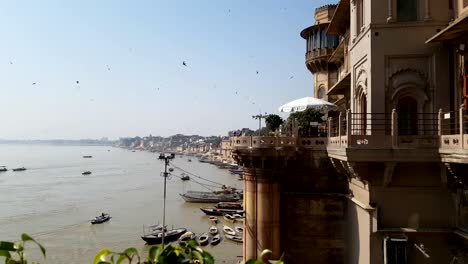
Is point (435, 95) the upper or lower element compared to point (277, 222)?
upper

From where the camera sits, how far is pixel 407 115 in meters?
12.8

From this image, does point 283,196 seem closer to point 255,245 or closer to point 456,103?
point 255,245

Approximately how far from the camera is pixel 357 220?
47.0 ft

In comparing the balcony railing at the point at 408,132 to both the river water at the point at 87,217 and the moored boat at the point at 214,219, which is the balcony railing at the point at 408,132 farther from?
the moored boat at the point at 214,219

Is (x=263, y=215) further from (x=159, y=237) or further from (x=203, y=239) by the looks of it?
(x=159, y=237)

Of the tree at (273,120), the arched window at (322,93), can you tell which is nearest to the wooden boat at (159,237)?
the tree at (273,120)

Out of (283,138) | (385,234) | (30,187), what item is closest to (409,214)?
(385,234)

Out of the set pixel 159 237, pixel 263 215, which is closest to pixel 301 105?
pixel 263 215

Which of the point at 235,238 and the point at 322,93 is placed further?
the point at 235,238

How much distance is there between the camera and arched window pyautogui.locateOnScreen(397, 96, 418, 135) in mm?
12711

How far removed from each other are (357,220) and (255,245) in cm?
485

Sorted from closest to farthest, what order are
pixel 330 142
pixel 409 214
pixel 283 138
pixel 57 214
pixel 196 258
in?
pixel 196 258
pixel 409 214
pixel 330 142
pixel 283 138
pixel 57 214

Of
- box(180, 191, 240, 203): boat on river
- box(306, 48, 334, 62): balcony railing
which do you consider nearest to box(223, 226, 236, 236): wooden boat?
box(180, 191, 240, 203): boat on river

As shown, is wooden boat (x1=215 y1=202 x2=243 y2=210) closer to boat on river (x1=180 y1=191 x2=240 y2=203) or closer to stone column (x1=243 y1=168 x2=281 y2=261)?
boat on river (x1=180 y1=191 x2=240 y2=203)
